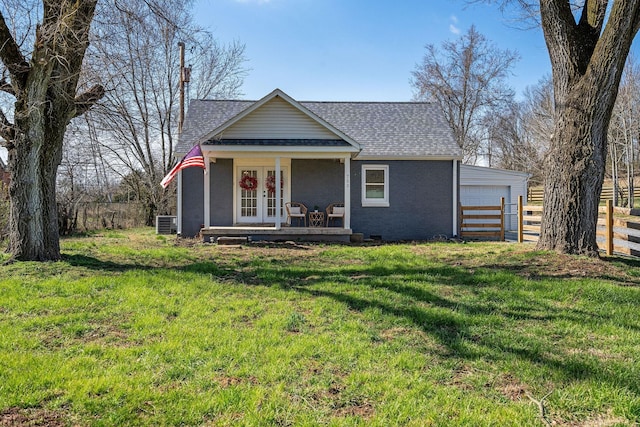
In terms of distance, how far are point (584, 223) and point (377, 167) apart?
746cm

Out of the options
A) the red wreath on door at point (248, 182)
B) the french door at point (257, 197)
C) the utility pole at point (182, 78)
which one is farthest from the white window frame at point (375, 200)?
the utility pole at point (182, 78)

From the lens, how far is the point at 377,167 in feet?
46.0

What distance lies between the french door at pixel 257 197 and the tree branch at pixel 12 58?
6.96 m

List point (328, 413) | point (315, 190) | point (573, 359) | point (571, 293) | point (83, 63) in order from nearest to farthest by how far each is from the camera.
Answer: point (328, 413) < point (573, 359) < point (571, 293) < point (83, 63) < point (315, 190)

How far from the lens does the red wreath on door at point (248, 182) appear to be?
1354 centimetres

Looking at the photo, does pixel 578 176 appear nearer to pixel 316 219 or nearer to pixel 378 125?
pixel 316 219

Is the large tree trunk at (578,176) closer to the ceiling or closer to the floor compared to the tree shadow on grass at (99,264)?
closer to the ceiling

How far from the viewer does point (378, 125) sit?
15.6 meters

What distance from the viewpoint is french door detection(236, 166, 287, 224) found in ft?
45.0

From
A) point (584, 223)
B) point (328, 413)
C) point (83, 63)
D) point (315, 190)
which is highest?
point (83, 63)

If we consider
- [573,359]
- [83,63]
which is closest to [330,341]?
[573,359]

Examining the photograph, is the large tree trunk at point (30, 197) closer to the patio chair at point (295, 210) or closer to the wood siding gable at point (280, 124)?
the wood siding gable at point (280, 124)

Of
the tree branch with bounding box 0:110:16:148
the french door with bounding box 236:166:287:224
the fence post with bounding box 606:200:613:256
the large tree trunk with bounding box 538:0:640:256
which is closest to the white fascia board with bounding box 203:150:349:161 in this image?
the french door with bounding box 236:166:287:224

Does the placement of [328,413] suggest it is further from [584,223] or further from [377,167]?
[377,167]
